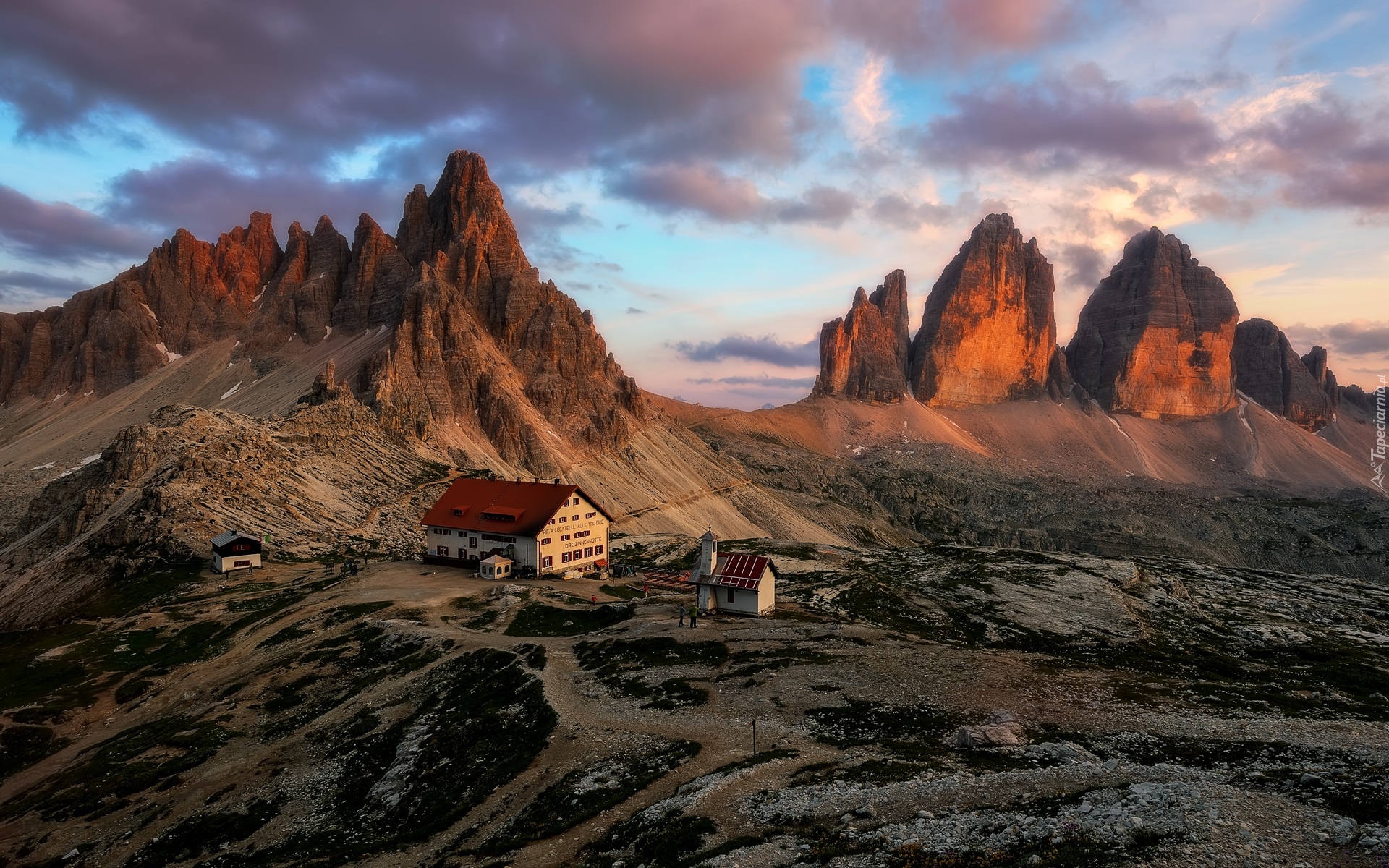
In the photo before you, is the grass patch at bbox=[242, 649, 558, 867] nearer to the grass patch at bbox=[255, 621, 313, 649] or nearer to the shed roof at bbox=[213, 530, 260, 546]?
the grass patch at bbox=[255, 621, 313, 649]

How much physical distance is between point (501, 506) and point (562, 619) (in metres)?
25.0

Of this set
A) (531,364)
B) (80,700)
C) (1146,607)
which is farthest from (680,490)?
(80,700)

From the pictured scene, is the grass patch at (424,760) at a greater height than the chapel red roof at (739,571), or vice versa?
the chapel red roof at (739,571)

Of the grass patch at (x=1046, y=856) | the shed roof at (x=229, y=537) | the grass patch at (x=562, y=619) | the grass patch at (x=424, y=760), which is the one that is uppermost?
the shed roof at (x=229, y=537)

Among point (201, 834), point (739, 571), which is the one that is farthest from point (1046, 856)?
point (739, 571)

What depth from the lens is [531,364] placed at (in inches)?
7367

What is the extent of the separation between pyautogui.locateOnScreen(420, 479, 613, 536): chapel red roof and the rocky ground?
8.68m

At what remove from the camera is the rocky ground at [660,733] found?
20.2m

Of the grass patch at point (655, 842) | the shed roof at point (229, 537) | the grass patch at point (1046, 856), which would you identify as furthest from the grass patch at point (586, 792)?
→ the shed roof at point (229, 537)

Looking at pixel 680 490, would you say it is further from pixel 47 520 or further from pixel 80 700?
pixel 80 700

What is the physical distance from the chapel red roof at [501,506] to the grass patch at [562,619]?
590 inches

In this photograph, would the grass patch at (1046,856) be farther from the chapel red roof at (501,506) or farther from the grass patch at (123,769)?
the chapel red roof at (501,506)

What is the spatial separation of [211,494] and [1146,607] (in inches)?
4328

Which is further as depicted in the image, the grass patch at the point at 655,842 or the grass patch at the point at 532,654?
the grass patch at the point at 532,654
